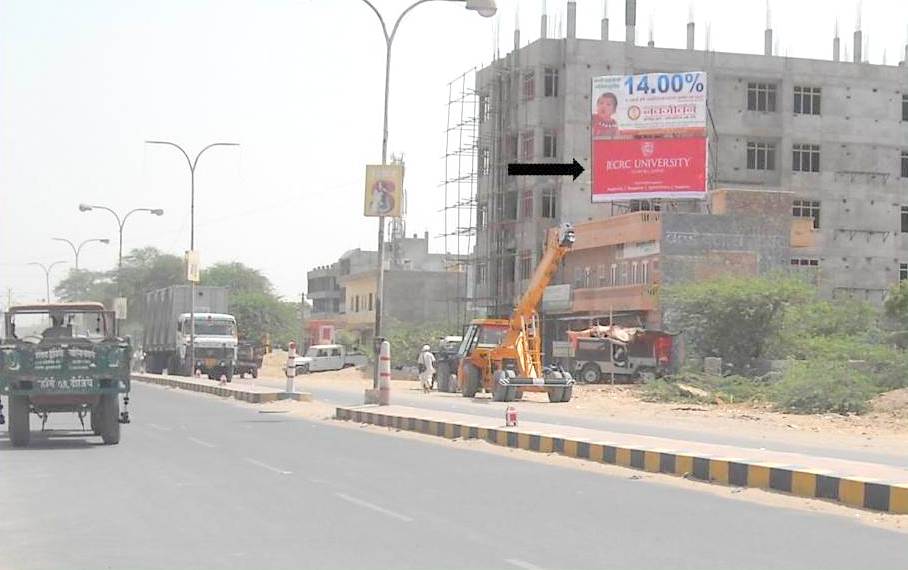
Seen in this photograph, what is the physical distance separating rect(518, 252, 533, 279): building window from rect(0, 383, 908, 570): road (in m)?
56.3

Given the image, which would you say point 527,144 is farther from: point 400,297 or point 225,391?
point 225,391

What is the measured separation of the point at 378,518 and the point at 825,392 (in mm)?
22565

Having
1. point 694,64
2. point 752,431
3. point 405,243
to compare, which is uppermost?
point 694,64

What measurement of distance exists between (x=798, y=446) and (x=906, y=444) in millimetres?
2816

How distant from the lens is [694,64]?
7706 cm

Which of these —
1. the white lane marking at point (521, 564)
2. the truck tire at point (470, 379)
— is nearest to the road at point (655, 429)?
the truck tire at point (470, 379)

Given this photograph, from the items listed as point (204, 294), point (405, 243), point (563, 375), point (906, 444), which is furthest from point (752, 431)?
point (405, 243)

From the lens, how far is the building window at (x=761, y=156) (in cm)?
7756

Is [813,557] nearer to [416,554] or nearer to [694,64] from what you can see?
[416,554]

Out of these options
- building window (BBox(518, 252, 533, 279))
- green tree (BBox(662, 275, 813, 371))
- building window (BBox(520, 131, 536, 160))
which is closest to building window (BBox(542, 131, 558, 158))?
building window (BBox(520, 131, 536, 160))

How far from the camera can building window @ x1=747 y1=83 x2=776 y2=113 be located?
78062mm

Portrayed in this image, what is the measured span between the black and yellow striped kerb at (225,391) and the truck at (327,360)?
21.3 meters

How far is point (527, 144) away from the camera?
75812mm
